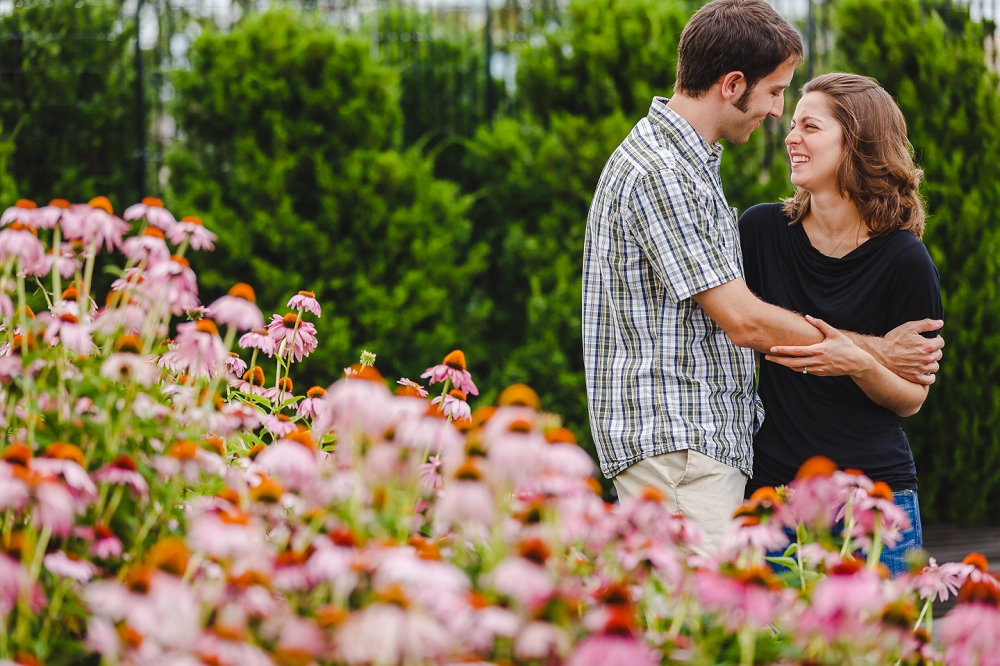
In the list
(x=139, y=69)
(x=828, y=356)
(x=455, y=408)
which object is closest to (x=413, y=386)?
(x=455, y=408)

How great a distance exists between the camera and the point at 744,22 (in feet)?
6.86

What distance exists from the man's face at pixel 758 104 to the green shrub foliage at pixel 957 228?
300cm

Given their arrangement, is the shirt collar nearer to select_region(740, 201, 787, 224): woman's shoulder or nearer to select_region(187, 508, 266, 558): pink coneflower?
select_region(740, 201, 787, 224): woman's shoulder

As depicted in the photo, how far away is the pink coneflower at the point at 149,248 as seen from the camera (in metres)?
1.62

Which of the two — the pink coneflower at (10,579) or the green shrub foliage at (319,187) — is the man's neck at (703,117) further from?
the green shrub foliage at (319,187)

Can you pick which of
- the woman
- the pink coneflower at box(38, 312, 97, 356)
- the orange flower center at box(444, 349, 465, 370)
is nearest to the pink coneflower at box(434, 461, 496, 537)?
the pink coneflower at box(38, 312, 97, 356)

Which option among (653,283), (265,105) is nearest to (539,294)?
(265,105)

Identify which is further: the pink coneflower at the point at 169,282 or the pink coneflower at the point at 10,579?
the pink coneflower at the point at 169,282

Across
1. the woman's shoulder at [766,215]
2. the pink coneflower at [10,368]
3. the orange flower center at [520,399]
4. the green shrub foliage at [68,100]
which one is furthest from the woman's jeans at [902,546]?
the green shrub foliage at [68,100]

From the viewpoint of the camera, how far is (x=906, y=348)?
2137mm

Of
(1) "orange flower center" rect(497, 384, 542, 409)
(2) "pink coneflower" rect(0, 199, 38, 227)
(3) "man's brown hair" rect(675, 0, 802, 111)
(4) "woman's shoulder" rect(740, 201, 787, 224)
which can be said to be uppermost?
(3) "man's brown hair" rect(675, 0, 802, 111)

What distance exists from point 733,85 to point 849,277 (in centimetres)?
50

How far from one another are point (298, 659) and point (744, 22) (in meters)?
1.58

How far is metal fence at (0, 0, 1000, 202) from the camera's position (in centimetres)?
495
